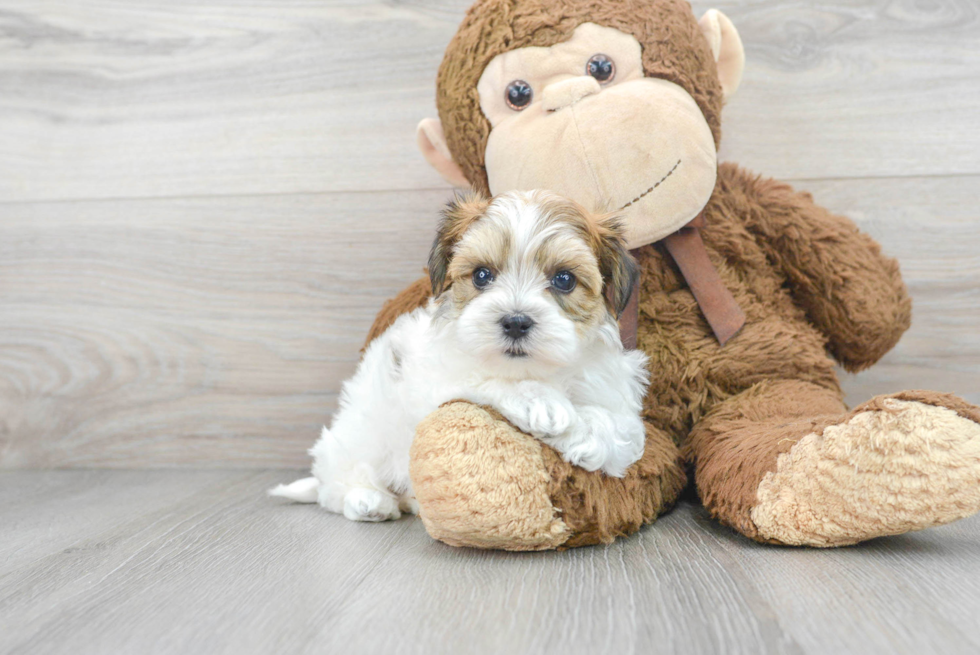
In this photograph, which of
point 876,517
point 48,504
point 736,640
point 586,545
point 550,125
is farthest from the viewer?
point 48,504

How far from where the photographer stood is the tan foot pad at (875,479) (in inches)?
39.3

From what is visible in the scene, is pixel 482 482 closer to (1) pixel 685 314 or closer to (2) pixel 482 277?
(2) pixel 482 277

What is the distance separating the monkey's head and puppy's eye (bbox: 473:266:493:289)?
0.26m

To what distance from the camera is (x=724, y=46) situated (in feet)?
5.13

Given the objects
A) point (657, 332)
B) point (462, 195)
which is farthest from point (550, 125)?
point (657, 332)

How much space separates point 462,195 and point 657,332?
0.48m

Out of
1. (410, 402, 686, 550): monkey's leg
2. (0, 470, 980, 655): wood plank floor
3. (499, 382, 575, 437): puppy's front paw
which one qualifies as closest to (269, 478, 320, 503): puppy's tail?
(0, 470, 980, 655): wood plank floor

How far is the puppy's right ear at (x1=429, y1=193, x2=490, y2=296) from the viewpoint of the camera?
1.24 metres

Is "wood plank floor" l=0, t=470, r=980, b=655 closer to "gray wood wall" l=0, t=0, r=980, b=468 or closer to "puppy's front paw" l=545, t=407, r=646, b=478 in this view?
"puppy's front paw" l=545, t=407, r=646, b=478

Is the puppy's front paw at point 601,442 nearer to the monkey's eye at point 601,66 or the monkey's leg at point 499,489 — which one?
the monkey's leg at point 499,489

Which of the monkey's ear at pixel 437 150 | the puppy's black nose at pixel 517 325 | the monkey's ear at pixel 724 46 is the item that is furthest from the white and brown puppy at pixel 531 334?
the monkey's ear at pixel 724 46

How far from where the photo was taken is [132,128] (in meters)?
1.96

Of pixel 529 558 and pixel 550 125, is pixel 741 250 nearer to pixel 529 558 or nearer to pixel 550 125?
pixel 550 125

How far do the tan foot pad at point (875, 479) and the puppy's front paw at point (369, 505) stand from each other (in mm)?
660
